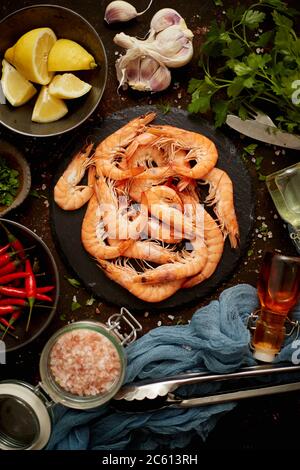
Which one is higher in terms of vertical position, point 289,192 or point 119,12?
point 119,12

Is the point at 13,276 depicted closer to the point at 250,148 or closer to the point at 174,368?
the point at 174,368

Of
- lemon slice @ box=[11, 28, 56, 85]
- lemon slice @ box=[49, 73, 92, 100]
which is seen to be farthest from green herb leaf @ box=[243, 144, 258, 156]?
lemon slice @ box=[11, 28, 56, 85]

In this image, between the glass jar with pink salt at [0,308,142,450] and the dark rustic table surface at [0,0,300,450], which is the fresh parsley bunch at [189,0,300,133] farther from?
the glass jar with pink salt at [0,308,142,450]

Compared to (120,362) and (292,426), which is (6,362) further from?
(292,426)

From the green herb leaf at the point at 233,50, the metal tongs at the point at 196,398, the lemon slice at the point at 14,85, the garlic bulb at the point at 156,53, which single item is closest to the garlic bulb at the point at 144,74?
the garlic bulb at the point at 156,53

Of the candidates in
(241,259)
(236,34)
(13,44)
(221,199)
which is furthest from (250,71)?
(13,44)

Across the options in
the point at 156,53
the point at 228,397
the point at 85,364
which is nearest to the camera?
the point at 85,364

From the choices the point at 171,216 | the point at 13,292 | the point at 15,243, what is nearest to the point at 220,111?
the point at 171,216
